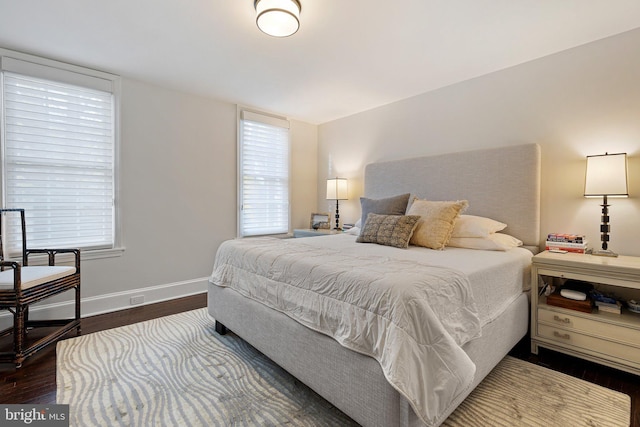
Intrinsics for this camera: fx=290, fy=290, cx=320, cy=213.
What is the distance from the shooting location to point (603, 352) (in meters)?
1.86

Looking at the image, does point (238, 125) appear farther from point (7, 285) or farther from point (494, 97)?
point (494, 97)

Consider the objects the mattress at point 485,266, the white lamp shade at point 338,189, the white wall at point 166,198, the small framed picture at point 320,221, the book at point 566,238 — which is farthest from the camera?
the small framed picture at point 320,221

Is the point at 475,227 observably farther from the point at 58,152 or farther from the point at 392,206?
the point at 58,152

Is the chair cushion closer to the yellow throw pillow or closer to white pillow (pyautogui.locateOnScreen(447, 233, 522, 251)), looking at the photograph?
the yellow throw pillow

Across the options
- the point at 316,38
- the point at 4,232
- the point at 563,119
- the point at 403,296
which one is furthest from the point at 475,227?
the point at 4,232

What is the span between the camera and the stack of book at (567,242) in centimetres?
219

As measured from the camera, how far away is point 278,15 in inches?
73.2

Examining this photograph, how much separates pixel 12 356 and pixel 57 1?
92.1 inches

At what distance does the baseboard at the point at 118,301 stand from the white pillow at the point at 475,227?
2.94 meters

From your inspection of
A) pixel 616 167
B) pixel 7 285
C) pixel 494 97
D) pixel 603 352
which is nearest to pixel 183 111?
pixel 7 285

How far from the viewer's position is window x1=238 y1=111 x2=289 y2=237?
155 inches

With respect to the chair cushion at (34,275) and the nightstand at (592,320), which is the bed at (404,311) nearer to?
the nightstand at (592,320)

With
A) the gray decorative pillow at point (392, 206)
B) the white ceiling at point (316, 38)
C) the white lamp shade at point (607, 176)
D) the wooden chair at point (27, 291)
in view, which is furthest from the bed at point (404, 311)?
the wooden chair at point (27, 291)

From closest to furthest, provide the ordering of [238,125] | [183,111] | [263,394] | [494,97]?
[263,394] → [494,97] → [183,111] → [238,125]
